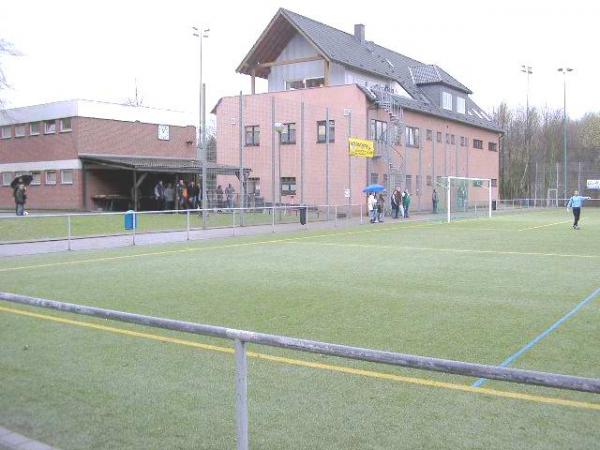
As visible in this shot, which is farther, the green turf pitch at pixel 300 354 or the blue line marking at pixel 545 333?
the blue line marking at pixel 545 333

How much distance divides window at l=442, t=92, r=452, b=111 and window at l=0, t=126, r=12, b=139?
33672 millimetres

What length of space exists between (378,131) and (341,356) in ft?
138

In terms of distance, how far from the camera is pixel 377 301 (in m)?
10.1

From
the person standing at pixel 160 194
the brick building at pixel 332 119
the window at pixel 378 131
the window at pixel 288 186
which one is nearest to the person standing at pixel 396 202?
the brick building at pixel 332 119

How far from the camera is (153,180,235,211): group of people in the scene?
3381 cm

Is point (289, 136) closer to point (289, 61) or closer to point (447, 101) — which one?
point (289, 61)

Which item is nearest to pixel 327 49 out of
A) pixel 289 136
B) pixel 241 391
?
pixel 289 136

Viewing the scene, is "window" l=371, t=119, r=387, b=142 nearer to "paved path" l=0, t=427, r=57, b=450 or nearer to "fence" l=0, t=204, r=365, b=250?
"fence" l=0, t=204, r=365, b=250

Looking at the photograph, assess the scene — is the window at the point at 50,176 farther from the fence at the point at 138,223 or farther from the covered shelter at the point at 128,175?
the fence at the point at 138,223

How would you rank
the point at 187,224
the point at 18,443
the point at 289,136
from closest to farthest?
the point at 18,443, the point at 187,224, the point at 289,136

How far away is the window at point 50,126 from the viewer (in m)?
42.5

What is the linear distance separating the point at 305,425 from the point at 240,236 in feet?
66.2

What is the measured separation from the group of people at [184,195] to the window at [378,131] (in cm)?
1145

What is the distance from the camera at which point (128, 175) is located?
4353cm
